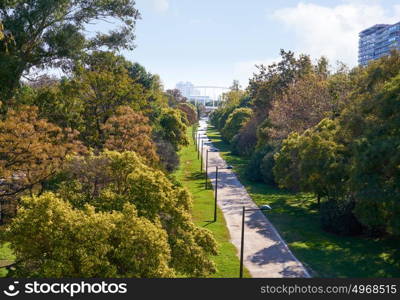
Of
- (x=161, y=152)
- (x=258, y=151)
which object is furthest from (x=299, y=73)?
(x=161, y=152)

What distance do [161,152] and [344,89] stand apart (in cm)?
1841

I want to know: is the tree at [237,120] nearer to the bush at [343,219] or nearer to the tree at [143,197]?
the bush at [343,219]

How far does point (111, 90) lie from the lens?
34.7 metres

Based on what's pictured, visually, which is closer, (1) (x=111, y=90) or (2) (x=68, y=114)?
(2) (x=68, y=114)

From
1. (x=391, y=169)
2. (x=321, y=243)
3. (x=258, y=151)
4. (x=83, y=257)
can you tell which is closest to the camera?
(x=83, y=257)

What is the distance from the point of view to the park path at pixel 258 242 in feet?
78.4

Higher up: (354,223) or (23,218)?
(23,218)

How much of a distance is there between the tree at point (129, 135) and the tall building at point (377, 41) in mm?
111056

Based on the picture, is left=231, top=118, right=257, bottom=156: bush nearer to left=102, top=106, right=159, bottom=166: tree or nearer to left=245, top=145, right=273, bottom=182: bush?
left=245, top=145, right=273, bottom=182: bush

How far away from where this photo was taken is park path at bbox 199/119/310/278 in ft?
78.4

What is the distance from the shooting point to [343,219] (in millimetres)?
30359

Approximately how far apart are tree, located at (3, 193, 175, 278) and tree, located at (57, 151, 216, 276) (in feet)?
6.15

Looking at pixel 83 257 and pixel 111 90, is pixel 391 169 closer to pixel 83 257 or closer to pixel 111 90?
pixel 83 257

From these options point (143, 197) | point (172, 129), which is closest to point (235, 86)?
point (172, 129)
